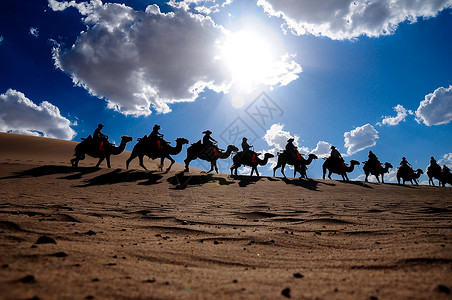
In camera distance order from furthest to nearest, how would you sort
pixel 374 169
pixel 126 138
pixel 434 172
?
pixel 434 172
pixel 374 169
pixel 126 138

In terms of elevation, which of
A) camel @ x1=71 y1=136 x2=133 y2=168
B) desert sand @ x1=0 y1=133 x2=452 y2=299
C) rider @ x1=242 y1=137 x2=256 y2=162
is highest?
rider @ x1=242 y1=137 x2=256 y2=162

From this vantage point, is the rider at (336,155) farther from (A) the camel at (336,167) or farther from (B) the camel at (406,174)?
(B) the camel at (406,174)

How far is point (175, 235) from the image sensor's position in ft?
10.1

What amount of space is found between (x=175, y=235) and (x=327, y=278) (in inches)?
78.3

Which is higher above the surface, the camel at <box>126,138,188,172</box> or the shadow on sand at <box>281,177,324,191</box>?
the camel at <box>126,138,188,172</box>

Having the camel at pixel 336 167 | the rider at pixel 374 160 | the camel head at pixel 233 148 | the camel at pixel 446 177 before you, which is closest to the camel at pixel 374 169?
the rider at pixel 374 160

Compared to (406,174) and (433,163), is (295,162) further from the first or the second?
(433,163)

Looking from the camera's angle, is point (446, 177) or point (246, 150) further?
point (446, 177)

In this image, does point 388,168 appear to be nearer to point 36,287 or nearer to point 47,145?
point 36,287

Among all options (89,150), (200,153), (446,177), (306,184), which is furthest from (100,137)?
(446,177)

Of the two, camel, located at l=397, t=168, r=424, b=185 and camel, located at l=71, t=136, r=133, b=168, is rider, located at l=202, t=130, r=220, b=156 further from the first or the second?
camel, located at l=397, t=168, r=424, b=185

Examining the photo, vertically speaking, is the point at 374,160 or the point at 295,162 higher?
the point at 374,160

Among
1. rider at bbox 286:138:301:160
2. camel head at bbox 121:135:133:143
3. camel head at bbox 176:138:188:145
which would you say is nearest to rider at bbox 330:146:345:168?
rider at bbox 286:138:301:160

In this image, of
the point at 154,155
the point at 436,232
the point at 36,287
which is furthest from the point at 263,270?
the point at 154,155
